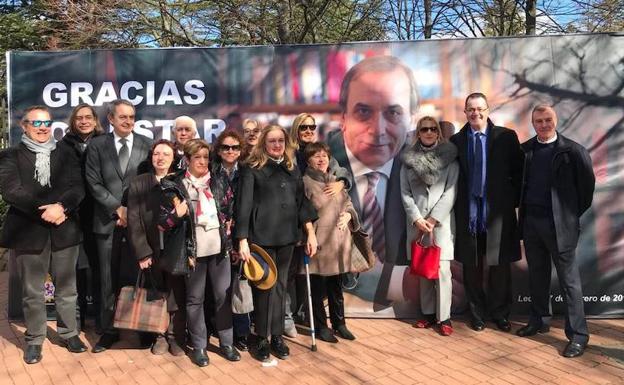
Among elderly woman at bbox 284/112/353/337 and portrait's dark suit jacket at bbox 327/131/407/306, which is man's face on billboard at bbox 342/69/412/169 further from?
elderly woman at bbox 284/112/353/337

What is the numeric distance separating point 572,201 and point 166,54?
159 inches

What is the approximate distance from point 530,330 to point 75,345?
3.92m

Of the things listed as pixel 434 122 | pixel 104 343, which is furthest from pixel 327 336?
pixel 434 122

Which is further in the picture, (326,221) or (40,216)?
(326,221)

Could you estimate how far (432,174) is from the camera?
4.32 metres

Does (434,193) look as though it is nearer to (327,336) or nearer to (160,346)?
(327,336)

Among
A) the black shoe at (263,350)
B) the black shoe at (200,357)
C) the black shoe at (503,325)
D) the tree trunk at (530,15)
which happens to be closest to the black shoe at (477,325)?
the black shoe at (503,325)

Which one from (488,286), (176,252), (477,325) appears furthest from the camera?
(488,286)

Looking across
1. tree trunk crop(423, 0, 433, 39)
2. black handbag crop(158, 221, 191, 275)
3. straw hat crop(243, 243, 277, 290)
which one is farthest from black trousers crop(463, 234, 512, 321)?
tree trunk crop(423, 0, 433, 39)

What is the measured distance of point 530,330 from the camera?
437 centimetres

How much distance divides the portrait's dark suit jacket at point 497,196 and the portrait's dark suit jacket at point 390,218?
588mm

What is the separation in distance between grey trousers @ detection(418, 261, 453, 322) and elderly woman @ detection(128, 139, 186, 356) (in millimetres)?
2255

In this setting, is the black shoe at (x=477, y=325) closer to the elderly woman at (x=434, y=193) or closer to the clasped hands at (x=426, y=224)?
the elderly woman at (x=434, y=193)

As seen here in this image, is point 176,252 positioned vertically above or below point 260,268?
above
